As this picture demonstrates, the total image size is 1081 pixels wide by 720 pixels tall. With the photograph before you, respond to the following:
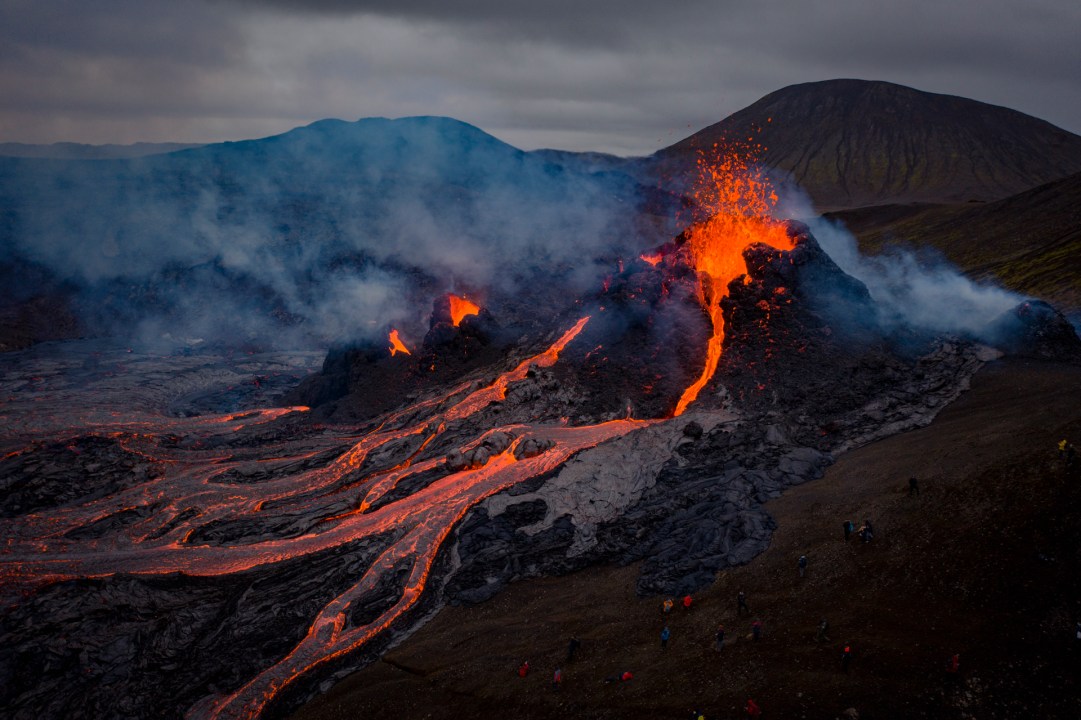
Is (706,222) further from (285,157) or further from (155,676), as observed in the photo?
(285,157)

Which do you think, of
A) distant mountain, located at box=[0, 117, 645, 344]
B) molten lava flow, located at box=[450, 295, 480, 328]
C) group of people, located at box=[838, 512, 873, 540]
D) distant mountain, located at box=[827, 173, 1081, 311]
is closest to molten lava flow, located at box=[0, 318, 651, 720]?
molten lava flow, located at box=[450, 295, 480, 328]

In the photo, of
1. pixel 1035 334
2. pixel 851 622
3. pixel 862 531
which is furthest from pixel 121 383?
pixel 1035 334

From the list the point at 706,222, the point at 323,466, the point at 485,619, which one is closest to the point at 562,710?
the point at 485,619

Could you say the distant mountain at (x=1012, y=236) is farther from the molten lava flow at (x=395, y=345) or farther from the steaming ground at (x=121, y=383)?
the steaming ground at (x=121, y=383)

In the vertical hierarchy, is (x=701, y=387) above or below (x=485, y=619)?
above

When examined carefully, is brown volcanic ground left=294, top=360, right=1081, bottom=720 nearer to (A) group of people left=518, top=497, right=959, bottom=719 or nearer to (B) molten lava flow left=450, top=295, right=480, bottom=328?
(A) group of people left=518, top=497, right=959, bottom=719
